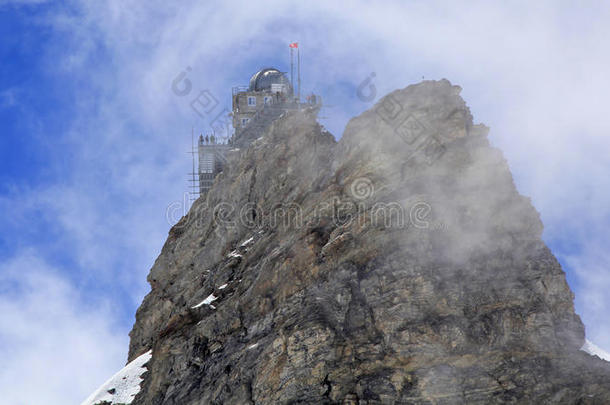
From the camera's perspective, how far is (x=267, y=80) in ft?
323

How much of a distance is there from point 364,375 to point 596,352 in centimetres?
1103

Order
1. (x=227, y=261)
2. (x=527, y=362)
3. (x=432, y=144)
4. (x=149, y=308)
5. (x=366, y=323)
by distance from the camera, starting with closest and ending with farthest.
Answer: (x=527, y=362) → (x=366, y=323) → (x=432, y=144) → (x=227, y=261) → (x=149, y=308)

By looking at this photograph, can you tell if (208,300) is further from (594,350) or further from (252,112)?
(252,112)

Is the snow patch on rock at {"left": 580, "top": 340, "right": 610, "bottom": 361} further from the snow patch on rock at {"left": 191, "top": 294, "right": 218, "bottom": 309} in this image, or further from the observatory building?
the observatory building

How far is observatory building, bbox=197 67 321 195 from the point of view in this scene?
81.4 meters

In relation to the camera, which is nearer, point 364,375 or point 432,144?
point 364,375

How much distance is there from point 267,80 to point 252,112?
5907 millimetres

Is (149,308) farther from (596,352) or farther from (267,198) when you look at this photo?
(596,352)

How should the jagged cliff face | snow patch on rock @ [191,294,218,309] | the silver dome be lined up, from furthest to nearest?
the silver dome → snow patch on rock @ [191,294,218,309] → the jagged cliff face

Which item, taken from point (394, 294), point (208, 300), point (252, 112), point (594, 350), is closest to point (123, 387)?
point (208, 300)

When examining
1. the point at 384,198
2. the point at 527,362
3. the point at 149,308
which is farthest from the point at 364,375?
the point at 149,308

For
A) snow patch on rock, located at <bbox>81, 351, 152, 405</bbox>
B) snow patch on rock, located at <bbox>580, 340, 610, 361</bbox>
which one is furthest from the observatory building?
snow patch on rock, located at <bbox>580, 340, 610, 361</bbox>

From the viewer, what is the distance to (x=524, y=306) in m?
36.8

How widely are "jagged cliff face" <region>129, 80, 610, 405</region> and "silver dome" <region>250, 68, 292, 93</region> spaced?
47.9 m
